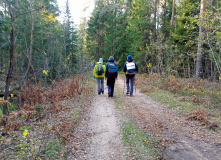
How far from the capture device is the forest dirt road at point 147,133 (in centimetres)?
396

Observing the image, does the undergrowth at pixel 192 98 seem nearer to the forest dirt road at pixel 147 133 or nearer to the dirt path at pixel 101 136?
the forest dirt road at pixel 147 133

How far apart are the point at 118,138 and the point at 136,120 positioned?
1.45 metres

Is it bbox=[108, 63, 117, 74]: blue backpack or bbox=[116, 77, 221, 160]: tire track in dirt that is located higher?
bbox=[108, 63, 117, 74]: blue backpack

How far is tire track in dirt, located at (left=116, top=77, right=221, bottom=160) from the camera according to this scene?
3.92 metres

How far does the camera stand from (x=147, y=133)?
4969mm

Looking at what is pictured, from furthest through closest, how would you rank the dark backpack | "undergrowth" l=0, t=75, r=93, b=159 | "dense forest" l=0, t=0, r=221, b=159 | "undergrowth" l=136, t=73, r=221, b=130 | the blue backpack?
the dark backpack
the blue backpack
"undergrowth" l=136, t=73, r=221, b=130
"dense forest" l=0, t=0, r=221, b=159
"undergrowth" l=0, t=75, r=93, b=159

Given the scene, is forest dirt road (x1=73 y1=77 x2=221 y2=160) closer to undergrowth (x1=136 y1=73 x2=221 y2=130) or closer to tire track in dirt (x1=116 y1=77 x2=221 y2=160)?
tire track in dirt (x1=116 y1=77 x2=221 y2=160)

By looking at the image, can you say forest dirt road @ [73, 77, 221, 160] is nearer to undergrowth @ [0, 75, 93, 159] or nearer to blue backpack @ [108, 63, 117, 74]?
undergrowth @ [0, 75, 93, 159]

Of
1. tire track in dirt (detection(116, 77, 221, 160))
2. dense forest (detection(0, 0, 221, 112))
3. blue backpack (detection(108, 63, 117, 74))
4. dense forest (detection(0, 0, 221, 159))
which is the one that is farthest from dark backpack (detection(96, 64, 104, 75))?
tire track in dirt (detection(116, 77, 221, 160))

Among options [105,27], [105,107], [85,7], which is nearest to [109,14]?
[105,27]

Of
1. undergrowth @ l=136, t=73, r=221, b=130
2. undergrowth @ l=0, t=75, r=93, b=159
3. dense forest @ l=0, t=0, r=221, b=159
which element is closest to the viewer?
undergrowth @ l=0, t=75, r=93, b=159

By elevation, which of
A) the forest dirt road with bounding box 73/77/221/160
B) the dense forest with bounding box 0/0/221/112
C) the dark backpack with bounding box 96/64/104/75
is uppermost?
the dense forest with bounding box 0/0/221/112

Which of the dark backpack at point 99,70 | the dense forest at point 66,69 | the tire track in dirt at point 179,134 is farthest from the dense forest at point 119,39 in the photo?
the tire track in dirt at point 179,134

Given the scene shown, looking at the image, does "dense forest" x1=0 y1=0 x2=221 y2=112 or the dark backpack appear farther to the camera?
"dense forest" x1=0 y1=0 x2=221 y2=112
